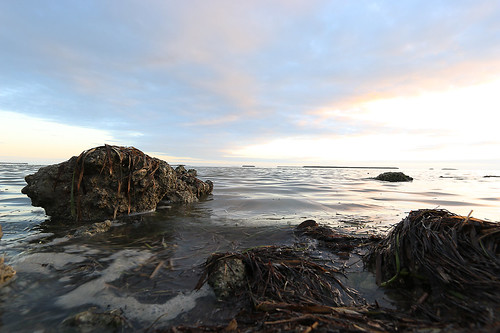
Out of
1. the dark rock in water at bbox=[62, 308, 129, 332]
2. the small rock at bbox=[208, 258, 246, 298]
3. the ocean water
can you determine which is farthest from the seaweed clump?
the dark rock in water at bbox=[62, 308, 129, 332]

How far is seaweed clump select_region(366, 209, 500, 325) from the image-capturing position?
6.09ft

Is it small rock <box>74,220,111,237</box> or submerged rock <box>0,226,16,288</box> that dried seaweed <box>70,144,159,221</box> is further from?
submerged rock <box>0,226,16,288</box>

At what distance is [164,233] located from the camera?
4.52 metres

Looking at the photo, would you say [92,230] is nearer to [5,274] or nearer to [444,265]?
[5,274]

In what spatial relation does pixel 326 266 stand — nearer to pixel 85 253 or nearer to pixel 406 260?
pixel 406 260

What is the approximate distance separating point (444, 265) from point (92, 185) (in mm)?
6643

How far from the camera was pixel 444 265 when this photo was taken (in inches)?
90.8

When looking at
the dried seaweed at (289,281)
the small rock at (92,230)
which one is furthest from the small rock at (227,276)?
the small rock at (92,230)

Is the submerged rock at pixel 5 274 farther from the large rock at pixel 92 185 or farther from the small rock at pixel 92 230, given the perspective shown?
→ the large rock at pixel 92 185

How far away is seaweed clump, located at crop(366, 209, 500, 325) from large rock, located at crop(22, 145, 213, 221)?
5662mm

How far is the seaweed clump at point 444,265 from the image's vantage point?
1857 millimetres

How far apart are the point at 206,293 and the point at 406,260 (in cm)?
231

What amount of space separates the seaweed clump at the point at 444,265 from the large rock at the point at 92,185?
566 centimetres

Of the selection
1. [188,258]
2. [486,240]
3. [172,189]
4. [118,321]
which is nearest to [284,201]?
[172,189]
